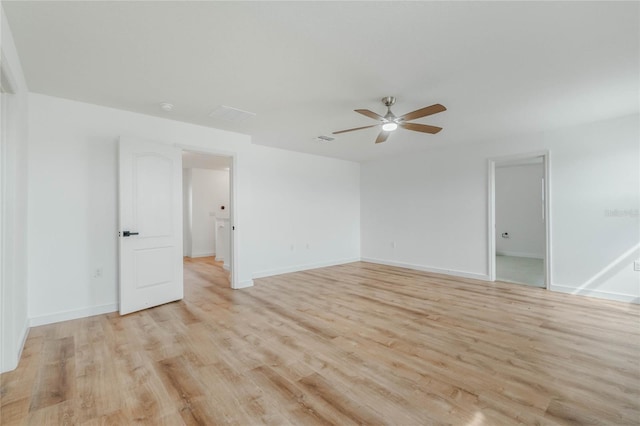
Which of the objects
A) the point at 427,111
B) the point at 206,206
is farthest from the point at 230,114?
the point at 206,206

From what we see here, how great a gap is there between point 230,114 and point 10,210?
232cm

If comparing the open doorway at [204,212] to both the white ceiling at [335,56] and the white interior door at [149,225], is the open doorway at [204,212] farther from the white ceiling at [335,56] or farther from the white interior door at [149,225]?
the white ceiling at [335,56]

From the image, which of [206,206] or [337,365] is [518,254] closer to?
[337,365]

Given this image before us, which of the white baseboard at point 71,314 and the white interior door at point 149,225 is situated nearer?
the white baseboard at point 71,314

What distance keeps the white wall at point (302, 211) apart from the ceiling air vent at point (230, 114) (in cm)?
143

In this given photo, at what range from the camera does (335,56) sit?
90.7 inches

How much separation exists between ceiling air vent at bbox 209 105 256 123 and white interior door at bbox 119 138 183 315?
782 mm

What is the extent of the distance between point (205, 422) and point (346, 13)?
8.70 feet

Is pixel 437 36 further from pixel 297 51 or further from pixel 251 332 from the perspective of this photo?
pixel 251 332

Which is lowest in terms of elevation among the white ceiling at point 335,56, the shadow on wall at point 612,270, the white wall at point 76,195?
the shadow on wall at point 612,270

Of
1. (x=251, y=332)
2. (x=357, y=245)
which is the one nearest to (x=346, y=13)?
(x=251, y=332)

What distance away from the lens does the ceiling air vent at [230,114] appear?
137 inches

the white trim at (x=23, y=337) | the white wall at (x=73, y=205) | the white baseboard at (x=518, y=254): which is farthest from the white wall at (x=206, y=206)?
the white baseboard at (x=518, y=254)

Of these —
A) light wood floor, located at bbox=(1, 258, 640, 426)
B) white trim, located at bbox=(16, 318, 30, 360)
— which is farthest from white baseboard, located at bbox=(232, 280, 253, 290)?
white trim, located at bbox=(16, 318, 30, 360)
